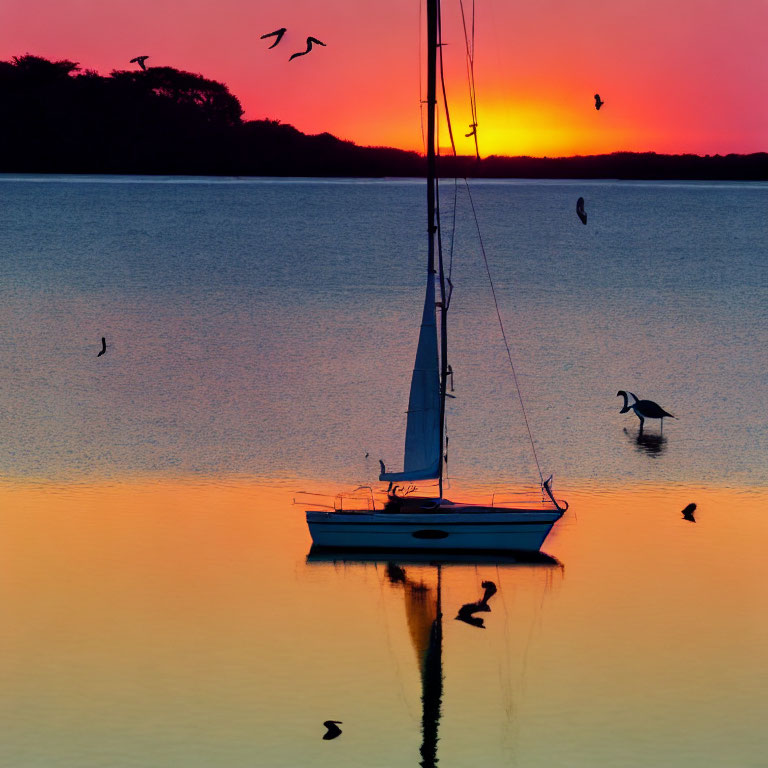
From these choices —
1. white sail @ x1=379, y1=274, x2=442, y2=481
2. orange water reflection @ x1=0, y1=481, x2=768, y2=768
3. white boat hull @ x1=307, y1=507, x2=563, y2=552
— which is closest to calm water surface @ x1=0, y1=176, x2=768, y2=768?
orange water reflection @ x1=0, y1=481, x2=768, y2=768

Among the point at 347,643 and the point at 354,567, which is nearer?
the point at 347,643

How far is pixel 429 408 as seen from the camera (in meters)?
28.7

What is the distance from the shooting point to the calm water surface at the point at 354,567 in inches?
822

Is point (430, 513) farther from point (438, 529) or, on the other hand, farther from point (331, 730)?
point (331, 730)

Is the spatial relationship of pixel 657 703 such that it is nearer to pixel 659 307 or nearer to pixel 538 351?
pixel 538 351

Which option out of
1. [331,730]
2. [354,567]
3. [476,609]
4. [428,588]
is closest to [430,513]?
[428,588]

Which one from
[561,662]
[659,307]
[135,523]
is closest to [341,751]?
[561,662]

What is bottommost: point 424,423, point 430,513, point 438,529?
point 438,529

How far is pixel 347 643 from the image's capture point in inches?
954

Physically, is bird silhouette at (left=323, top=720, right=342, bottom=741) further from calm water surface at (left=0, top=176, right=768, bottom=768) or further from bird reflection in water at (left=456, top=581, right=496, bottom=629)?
bird reflection in water at (left=456, top=581, right=496, bottom=629)

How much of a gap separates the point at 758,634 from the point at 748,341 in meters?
45.9

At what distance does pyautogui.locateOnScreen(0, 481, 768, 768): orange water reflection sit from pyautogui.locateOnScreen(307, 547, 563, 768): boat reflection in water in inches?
4.9

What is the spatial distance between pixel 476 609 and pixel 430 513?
2.55 m

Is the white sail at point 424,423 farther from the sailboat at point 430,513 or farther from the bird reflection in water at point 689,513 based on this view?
the bird reflection in water at point 689,513
